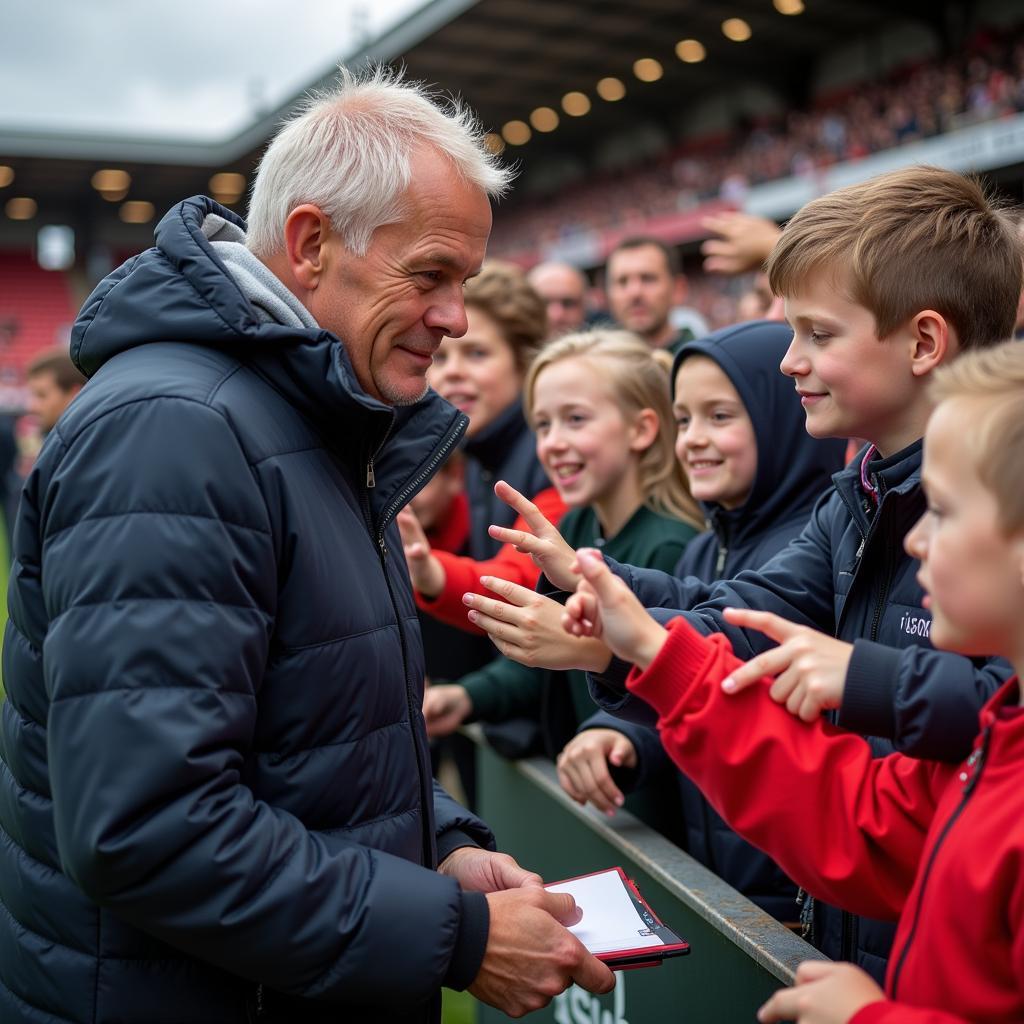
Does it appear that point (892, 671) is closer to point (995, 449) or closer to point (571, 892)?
point (995, 449)

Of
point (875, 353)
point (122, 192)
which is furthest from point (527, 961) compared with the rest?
point (122, 192)

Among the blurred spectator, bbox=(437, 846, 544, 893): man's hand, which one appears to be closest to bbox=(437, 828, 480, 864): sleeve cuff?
bbox=(437, 846, 544, 893): man's hand

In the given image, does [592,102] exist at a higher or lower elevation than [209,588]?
higher

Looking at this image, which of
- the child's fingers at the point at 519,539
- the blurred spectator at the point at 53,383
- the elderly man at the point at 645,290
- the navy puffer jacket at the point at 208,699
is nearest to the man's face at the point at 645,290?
the elderly man at the point at 645,290

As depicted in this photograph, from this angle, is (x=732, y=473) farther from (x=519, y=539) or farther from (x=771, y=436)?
(x=519, y=539)

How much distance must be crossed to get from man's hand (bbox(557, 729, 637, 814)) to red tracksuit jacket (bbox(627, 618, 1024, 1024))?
104 cm

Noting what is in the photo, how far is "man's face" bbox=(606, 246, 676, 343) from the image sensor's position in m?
6.45

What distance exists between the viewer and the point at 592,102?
27.5m

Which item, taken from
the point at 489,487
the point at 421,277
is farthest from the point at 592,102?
the point at 421,277

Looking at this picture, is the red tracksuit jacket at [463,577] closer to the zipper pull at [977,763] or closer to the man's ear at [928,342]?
the man's ear at [928,342]

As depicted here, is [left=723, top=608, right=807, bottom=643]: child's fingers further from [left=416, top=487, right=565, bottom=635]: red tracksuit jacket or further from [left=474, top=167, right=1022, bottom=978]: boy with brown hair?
[left=416, top=487, right=565, bottom=635]: red tracksuit jacket

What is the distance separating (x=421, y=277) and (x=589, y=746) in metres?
1.26

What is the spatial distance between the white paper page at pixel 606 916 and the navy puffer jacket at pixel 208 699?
0.28m

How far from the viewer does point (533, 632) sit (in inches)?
67.9
